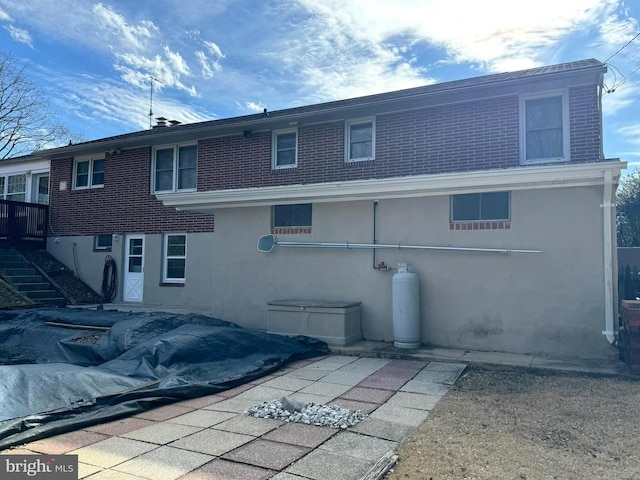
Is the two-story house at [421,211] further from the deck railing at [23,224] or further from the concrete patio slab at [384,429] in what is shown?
the deck railing at [23,224]

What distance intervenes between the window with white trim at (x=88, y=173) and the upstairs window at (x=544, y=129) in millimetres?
13432

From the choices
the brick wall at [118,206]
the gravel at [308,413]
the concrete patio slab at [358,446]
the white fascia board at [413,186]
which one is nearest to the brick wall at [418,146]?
the brick wall at [118,206]

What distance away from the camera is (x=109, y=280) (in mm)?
15086

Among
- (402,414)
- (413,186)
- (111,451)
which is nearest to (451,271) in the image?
(413,186)

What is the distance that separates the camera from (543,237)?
7.40 metres

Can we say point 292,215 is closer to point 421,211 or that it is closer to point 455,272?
point 421,211

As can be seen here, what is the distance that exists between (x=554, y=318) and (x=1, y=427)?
7.32 meters

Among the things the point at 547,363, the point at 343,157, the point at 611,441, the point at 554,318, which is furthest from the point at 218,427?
the point at 343,157

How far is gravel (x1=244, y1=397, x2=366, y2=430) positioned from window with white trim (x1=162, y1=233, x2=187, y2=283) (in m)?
9.81

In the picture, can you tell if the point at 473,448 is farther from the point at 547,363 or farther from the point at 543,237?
the point at 543,237

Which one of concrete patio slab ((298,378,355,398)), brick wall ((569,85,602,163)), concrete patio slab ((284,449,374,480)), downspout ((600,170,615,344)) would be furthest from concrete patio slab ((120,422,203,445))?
brick wall ((569,85,602,163))

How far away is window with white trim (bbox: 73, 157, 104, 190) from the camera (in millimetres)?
15945

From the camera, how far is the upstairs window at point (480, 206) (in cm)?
774

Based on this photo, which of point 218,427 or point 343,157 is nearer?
point 218,427
